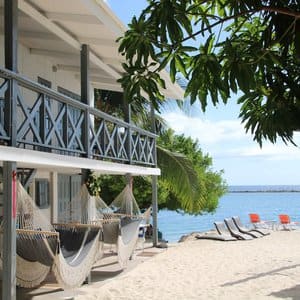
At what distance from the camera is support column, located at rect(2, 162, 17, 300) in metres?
7.66

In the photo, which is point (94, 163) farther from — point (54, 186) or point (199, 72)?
point (199, 72)

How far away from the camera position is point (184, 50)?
3.22 metres

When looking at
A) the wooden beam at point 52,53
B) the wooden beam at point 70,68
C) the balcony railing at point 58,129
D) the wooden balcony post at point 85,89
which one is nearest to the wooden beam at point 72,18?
the wooden balcony post at point 85,89

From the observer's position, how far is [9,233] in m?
7.72

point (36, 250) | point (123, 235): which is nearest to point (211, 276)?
point (123, 235)

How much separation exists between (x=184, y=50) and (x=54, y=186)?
11.6m

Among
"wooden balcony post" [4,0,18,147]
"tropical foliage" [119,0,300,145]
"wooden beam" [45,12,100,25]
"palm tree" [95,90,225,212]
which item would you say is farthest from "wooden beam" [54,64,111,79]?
"tropical foliage" [119,0,300,145]

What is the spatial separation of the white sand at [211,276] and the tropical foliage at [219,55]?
706 centimetres

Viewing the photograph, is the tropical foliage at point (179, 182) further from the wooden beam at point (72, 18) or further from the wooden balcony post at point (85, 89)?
the wooden beam at point (72, 18)

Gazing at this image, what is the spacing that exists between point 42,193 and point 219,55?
1116 centimetres

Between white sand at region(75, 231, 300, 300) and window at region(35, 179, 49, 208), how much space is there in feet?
9.37

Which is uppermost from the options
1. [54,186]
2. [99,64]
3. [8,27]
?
[99,64]

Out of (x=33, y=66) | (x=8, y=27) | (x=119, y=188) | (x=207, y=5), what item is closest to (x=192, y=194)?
(x=119, y=188)

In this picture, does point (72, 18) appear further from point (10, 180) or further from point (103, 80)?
point (103, 80)
